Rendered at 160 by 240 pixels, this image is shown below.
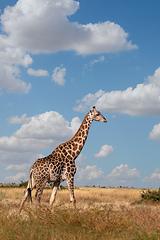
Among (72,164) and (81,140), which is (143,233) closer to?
(72,164)

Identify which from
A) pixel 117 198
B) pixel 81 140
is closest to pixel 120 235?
pixel 81 140

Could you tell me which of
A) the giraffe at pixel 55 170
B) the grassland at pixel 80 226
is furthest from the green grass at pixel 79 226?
the giraffe at pixel 55 170

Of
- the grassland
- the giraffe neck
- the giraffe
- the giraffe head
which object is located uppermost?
the giraffe head

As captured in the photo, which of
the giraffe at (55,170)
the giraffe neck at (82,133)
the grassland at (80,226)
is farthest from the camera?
the giraffe neck at (82,133)

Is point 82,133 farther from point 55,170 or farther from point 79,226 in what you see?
point 79,226

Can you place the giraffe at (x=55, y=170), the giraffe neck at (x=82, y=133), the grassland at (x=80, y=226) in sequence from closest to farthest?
the grassland at (x=80, y=226)
the giraffe at (x=55, y=170)
the giraffe neck at (x=82, y=133)

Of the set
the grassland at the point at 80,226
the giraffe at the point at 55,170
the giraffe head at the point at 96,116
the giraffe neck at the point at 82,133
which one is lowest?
the grassland at the point at 80,226

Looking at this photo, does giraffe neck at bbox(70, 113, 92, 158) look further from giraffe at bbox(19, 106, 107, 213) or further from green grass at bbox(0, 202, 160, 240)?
green grass at bbox(0, 202, 160, 240)

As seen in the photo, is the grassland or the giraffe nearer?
the grassland

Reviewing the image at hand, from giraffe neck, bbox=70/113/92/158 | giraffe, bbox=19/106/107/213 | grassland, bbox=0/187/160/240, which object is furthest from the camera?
giraffe neck, bbox=70/113/92/158

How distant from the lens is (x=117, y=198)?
25.5 meters

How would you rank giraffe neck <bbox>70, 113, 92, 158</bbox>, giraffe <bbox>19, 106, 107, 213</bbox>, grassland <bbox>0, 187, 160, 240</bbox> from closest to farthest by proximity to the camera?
grassland <bbox>0, 187, 160, 240</bbox> → giraffe <bbox>19, 106, 107, 213</bbox> → giraffe neck <bbox>70, 113, 92, 158</bbox>

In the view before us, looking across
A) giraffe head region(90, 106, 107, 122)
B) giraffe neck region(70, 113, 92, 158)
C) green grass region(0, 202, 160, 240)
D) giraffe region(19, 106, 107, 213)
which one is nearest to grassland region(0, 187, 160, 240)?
green grass region(0, 202, 160, 240)

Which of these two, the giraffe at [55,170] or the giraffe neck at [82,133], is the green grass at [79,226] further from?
the giraffe neck at [82,133]
